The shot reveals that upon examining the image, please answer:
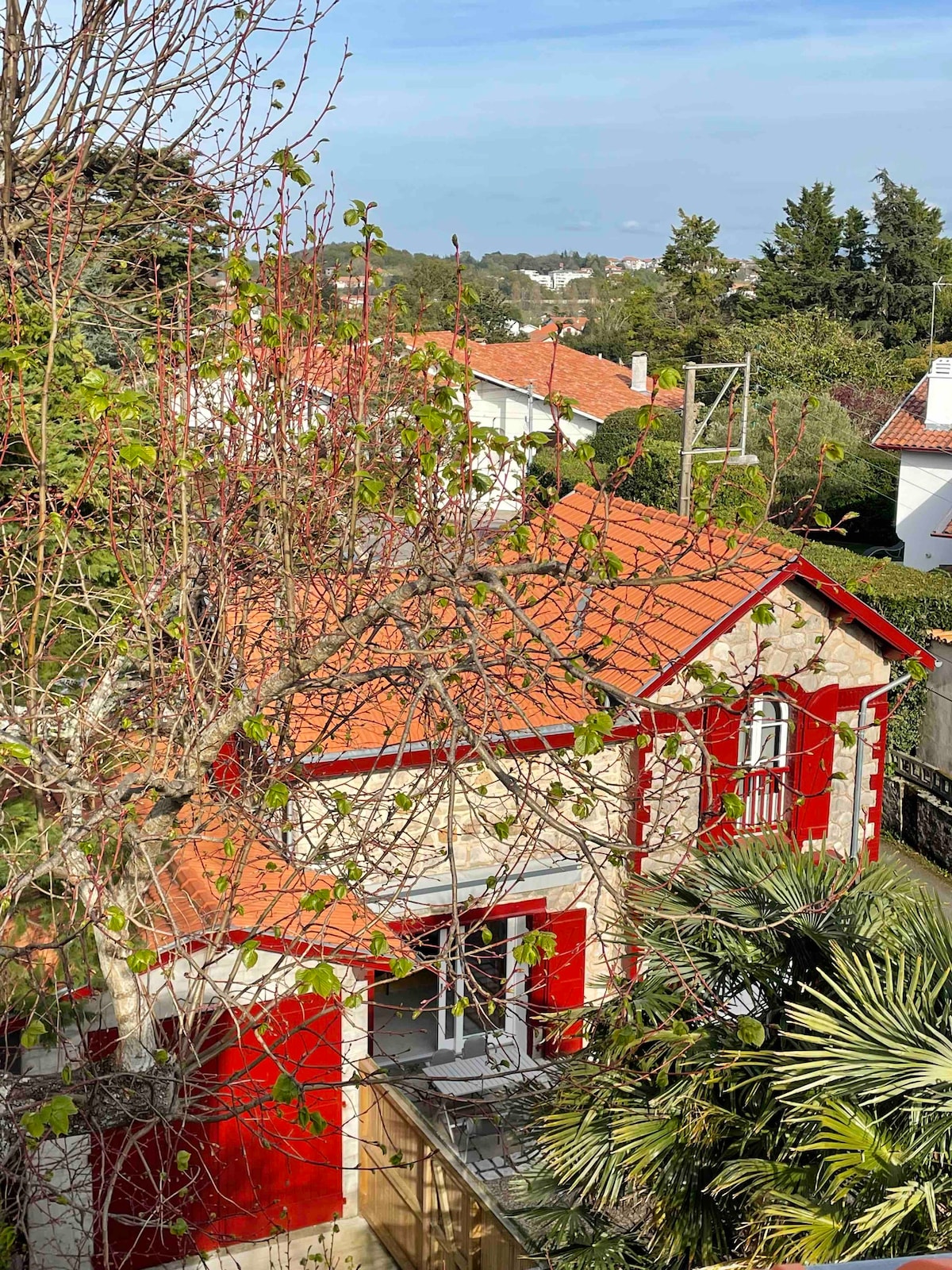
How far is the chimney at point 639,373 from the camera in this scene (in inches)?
1729

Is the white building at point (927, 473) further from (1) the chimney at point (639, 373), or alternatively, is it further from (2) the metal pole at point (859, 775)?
(2) the metal pole at point (859, 775)

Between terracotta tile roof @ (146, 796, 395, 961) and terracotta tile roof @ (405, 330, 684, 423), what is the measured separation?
27.8 meters

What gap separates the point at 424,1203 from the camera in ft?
30.7

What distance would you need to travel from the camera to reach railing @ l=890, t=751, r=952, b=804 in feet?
61.7

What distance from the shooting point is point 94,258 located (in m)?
9.16

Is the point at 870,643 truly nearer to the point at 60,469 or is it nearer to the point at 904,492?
the point at 60,469

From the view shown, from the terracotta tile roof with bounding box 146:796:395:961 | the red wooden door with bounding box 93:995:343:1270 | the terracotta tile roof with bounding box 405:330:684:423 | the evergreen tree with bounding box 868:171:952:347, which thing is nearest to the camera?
the terracotta tile roof with bounding box 146:796:395:961

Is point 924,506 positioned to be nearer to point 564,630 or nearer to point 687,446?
point 687,446

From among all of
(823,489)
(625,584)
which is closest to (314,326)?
(625,584)

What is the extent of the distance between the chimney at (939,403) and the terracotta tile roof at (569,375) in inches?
416

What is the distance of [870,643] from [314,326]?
27.3 ft

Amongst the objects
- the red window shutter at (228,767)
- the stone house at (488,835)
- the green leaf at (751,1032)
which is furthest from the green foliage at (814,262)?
the green leaf at (751,1032)

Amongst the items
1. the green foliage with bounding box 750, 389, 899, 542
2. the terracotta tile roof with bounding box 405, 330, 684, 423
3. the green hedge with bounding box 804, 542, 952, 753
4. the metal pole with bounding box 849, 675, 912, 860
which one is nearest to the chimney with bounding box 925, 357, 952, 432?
the green foliage with bounding box 750, 389, 899, 542

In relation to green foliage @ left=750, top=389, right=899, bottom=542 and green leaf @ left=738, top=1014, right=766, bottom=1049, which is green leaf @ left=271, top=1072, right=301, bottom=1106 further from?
green foliage @ left=750, top=389, right=899, bottom=542
